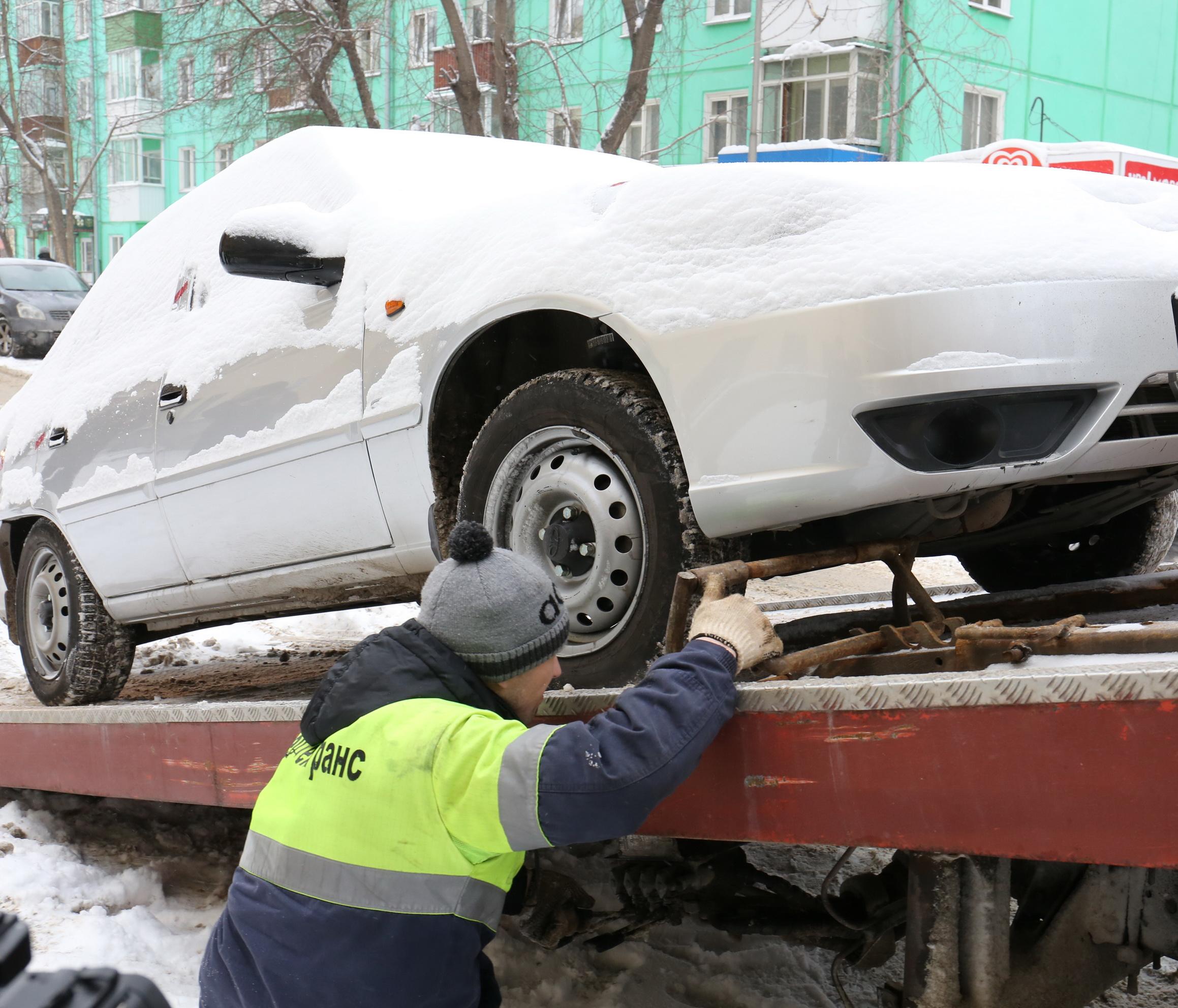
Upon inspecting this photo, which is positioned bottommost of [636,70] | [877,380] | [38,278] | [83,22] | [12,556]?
[38,278]

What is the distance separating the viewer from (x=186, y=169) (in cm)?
3734

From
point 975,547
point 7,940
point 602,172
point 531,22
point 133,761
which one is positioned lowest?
point 133,761

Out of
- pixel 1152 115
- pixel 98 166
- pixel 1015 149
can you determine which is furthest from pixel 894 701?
pixel 98 166

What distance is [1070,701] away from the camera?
1.75m

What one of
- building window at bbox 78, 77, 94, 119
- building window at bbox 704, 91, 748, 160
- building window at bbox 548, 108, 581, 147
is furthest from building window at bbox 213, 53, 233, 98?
building window at bbox 78, 77, 94, 119

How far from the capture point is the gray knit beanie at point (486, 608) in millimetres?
2074

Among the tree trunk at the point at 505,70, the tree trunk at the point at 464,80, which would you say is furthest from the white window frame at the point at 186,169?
the tree trunk at the point at 464,80

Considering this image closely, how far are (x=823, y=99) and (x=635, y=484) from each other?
858 inches

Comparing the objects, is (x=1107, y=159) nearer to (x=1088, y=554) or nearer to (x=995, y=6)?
(x=995, y=6)

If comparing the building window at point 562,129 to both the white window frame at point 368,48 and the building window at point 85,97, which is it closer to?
the white window frame at point 368,48

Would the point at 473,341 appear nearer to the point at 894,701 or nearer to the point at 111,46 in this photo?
the point at 894,701

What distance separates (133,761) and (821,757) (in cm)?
209

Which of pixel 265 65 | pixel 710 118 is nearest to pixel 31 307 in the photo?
pixel 265 65

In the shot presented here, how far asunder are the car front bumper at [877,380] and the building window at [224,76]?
13010 millimetres
